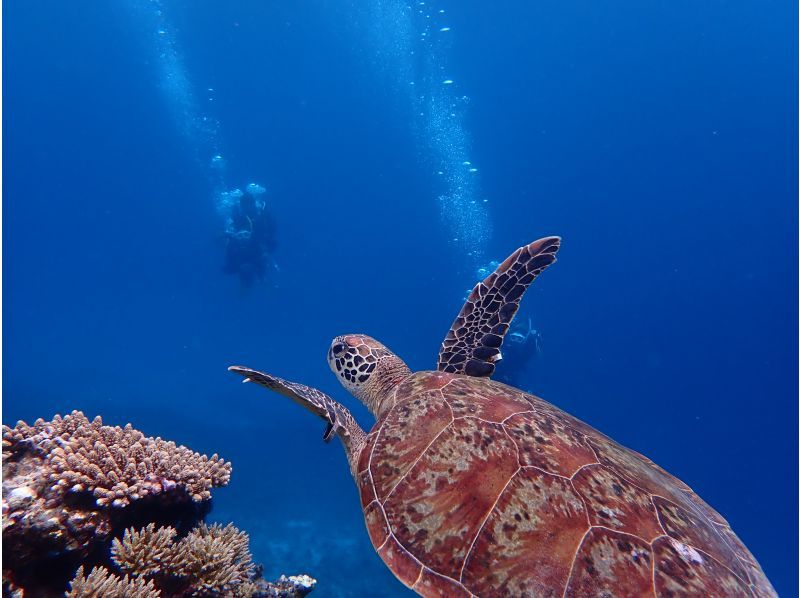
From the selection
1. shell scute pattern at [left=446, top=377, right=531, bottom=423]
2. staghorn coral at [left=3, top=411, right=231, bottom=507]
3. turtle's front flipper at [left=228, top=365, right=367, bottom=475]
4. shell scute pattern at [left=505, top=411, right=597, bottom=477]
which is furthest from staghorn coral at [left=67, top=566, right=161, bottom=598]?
shell scute pattern at [left=505, top=411, right=597, bottom=477]

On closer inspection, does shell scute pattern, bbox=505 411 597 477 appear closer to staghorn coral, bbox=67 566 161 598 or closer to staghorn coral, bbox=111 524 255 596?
staghorn coral, bbox=111 524 255 596

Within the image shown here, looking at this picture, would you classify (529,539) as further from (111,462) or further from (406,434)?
(111,462)

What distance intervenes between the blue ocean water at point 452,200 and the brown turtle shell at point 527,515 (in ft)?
52.9

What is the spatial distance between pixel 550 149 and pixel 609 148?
194 inches

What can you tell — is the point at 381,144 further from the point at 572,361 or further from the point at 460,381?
the point at 460,381

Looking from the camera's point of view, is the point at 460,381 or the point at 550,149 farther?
the point at 550,149

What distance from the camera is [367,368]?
11.7ft

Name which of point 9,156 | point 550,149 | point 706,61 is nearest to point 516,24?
point 550,149

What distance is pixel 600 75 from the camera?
31.9m

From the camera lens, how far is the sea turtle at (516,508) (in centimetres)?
166

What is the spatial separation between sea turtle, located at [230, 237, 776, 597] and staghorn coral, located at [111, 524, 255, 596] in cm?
90

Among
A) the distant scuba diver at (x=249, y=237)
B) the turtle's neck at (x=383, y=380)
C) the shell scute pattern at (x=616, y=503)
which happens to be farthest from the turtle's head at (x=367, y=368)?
the distant scuba diver at (x=249, y=237)

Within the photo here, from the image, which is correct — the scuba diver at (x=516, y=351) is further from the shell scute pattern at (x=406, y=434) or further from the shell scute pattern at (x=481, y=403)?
the shell scute pattern at (x=406, y=434)

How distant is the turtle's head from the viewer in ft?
11.3
